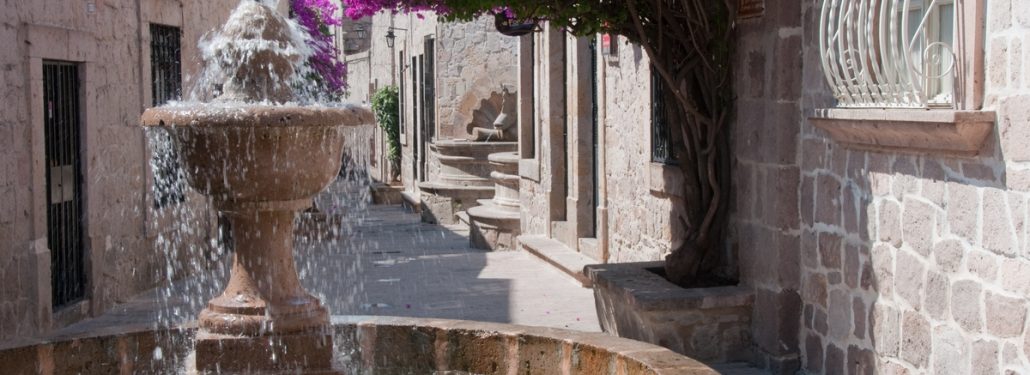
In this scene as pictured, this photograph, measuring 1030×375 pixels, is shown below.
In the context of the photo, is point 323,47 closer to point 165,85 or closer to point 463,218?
point 463,218

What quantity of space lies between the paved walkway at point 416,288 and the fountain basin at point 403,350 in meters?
1.89

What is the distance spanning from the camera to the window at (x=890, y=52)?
5309 mm

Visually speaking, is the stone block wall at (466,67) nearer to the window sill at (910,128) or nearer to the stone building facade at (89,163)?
the stone building facade at (89,163)

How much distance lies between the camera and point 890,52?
5.78 metres

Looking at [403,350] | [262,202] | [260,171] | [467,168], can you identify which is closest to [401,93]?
[467,168]

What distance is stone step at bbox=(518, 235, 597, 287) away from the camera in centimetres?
1116

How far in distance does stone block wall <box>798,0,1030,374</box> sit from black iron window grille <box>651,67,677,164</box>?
2173 mm

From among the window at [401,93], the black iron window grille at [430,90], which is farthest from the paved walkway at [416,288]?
the window at [401,93]

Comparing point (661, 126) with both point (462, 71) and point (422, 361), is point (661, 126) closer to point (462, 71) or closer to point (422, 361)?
point (422, 361)

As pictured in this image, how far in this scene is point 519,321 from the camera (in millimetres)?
9102

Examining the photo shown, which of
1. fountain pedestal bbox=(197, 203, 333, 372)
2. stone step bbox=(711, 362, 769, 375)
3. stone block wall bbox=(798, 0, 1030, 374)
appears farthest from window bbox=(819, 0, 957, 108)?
fountain pedestal bbox=(197, 203, 333, 372)

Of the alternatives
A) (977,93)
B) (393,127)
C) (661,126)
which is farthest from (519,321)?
(393,127)

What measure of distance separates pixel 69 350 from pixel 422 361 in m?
1.50

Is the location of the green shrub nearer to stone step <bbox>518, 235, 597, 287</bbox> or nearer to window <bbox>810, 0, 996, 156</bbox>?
stone step <bbox>518, 235, 597, 287</bbox>
